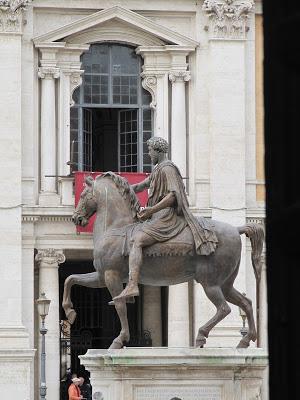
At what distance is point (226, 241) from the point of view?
20.0m

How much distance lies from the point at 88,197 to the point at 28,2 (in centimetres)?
2517

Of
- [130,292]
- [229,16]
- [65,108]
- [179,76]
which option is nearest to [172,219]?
[130,292]

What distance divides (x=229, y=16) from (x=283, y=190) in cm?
4264

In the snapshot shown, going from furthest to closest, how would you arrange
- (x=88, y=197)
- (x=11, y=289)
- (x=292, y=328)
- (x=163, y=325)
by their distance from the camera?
1. (x=163, y=325)
2. (x=11, y=289)
3. (x=88, y=197)
4. (x=292, y=328)

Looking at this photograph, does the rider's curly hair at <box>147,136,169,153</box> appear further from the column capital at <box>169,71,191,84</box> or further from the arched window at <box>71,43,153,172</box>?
the column capital at <box>169,71,191,84</box>

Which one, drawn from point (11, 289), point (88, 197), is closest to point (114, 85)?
point (11, 289)

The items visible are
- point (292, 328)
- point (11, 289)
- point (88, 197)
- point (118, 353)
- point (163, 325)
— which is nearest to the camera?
point (292, 328)

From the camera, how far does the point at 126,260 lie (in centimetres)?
1977

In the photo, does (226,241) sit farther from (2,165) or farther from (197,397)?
(2,165)

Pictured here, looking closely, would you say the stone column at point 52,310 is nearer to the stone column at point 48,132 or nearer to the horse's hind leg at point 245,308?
the stone column at point 48,132

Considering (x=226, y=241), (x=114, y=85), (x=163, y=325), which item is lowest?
(x=163, y=325)

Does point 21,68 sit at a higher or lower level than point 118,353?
higher

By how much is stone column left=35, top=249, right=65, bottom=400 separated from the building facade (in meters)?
0.05

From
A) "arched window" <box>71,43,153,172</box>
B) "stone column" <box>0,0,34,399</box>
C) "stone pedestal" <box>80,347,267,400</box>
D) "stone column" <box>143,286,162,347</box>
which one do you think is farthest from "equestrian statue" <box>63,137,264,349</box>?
"stone column" <box>143,286,162,347</box>
